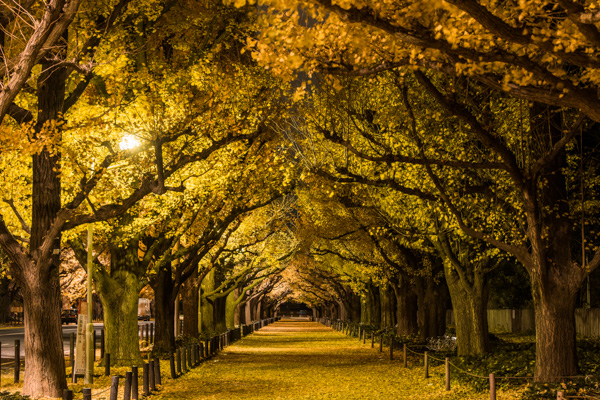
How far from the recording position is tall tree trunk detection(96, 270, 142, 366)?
21484 mm

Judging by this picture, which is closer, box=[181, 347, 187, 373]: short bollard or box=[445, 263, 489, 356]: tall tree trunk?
box=[181, 347, 187, 373]: short bollard

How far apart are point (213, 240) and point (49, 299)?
42.0ft

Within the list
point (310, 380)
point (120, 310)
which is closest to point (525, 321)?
point (310, 380)

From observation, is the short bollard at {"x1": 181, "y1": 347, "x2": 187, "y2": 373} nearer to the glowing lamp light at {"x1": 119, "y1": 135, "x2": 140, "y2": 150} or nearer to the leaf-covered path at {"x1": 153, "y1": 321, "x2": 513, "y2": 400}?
the leaf-covered path at {"x1": 153, "y1": 321, "x2": 513, "y2": 400}

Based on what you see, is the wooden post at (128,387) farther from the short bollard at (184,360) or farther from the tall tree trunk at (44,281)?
the short bollard at (184,360)

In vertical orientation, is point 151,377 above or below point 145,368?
below

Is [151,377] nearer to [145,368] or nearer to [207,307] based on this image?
[145,368]

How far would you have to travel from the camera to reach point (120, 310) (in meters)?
21.5

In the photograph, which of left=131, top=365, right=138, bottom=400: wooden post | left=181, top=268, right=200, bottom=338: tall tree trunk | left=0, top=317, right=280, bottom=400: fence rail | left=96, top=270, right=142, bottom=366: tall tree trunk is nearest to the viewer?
left=0, top=317, right=280, bottom=400: fence rail

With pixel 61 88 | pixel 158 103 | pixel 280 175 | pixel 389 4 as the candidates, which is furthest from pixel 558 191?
pixel 280 175

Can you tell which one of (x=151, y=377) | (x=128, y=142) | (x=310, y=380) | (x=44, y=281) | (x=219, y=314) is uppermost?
(x=128, y=142)

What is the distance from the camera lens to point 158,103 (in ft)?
54.7

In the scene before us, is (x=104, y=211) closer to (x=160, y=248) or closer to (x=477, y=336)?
(x=160, y=248)

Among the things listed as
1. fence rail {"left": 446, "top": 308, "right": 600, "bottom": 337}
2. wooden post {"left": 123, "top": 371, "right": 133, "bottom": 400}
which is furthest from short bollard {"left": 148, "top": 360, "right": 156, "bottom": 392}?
fence rail {"left": 446, "top": 308, "right": 600, "bottom": 337}
